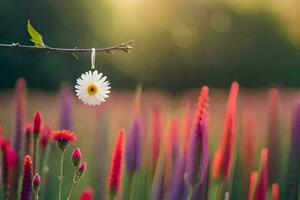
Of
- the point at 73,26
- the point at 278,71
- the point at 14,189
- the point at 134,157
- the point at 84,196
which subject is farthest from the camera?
the point at 278,71

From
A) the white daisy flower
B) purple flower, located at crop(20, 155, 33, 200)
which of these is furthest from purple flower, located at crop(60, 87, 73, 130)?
purple flower, located at crop(20, 155, 33, 200)

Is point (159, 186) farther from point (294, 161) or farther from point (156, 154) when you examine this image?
point (294, 161)

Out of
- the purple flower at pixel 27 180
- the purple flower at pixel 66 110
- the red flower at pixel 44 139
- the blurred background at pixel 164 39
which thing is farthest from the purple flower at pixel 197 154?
the blurred background at pixel 164 39

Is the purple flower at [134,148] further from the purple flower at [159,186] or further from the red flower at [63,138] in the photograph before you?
the red flower at [63,138]

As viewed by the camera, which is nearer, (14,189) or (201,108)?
(201,108)

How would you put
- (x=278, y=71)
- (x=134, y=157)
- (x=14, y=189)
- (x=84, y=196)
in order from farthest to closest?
1. (x=278, y=71)
2. (x=134, y=157)
3. (x=14, y=189)
4. (x=84, y=196)

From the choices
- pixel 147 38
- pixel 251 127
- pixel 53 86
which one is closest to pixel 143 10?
pixel 147 38

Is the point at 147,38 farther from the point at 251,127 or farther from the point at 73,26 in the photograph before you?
the point at 251,127
